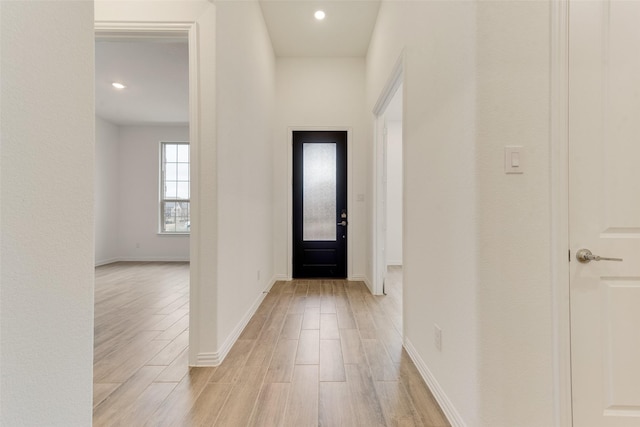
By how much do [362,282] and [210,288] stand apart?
2730 millimetres

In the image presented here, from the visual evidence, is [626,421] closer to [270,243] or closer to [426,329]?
[426,329]

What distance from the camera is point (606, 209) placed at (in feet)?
4.06

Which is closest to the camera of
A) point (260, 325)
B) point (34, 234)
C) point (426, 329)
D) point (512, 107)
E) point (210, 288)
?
point (34, 234)

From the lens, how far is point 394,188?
232 inches

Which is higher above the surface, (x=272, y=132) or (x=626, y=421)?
(x=272, y=132)

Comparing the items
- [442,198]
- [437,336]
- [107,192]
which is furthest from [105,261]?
[442,198]

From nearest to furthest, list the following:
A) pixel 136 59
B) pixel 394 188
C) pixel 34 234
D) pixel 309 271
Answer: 1. pixel 34 234
2. pixel 136 59
3. pixel 309 271
4. pixel 394 188

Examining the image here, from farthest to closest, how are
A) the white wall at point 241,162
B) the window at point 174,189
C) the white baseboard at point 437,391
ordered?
the window at point 174,189
the white wall at point 241,162
the white baseboard at point 437,391

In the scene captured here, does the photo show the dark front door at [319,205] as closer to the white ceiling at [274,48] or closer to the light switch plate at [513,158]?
the white ceiling at [274,48]

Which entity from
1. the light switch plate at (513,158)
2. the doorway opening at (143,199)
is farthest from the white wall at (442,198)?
the doorway opening at (143,199)

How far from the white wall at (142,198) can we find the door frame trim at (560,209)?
6.68 m

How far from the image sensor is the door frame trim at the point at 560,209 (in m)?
1.21

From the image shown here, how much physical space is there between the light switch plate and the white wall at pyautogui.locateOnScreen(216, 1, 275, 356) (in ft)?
5.60

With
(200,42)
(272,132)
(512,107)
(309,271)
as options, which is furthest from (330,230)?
(512,107)
